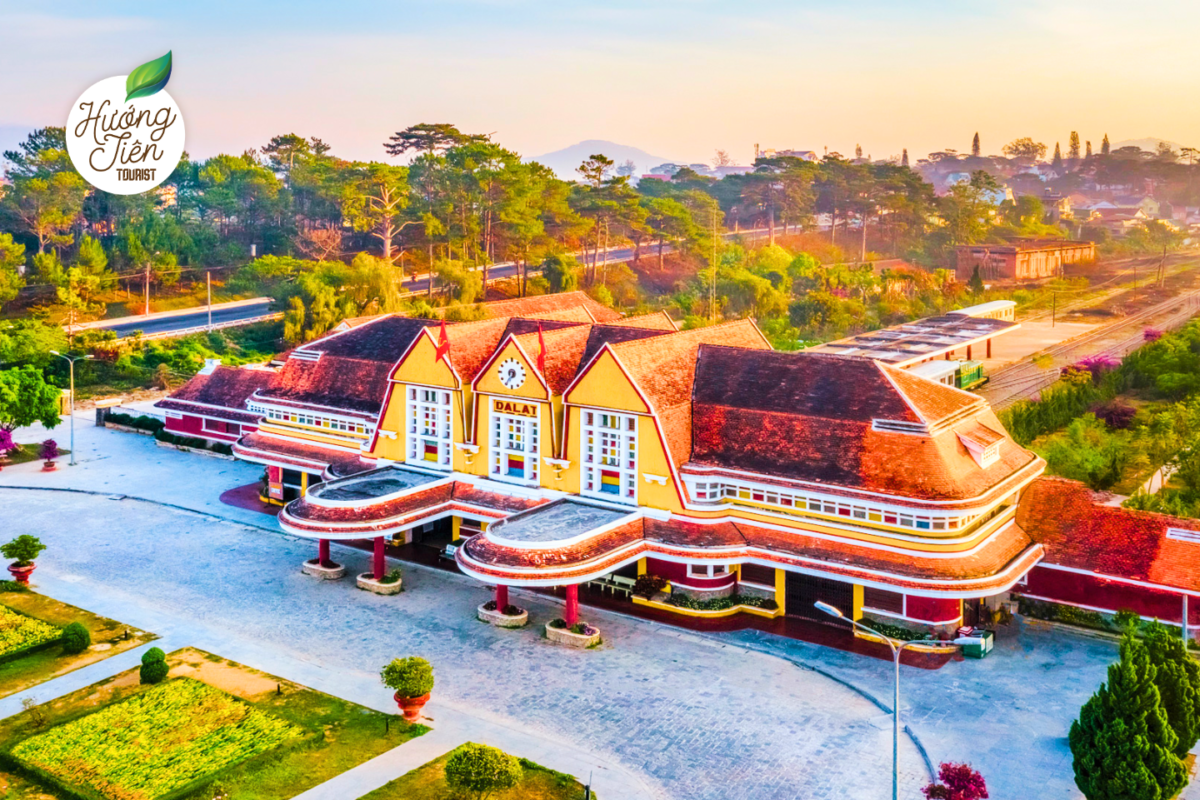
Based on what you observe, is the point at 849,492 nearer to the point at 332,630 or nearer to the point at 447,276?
the point at 332,630

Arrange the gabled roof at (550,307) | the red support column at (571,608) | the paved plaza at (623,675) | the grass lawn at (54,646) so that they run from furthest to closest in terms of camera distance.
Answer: the gabled roof at (550,307) → the red support column at (571,608) → the grass lawn at (54,646) → the paved plaza at (623,675)

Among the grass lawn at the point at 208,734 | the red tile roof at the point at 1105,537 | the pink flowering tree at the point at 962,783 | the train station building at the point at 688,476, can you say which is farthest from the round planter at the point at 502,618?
the red tile roof at the point at 1105,537


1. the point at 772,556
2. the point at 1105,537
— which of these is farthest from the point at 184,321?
the point at 1105,537

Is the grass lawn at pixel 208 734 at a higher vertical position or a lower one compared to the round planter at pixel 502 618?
lower

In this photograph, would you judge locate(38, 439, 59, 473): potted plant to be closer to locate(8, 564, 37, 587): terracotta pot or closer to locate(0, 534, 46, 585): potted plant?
locate(0, 534, 46, 585): potted plant

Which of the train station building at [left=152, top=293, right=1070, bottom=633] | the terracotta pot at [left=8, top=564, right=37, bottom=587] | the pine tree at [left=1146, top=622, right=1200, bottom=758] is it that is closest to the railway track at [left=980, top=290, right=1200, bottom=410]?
the train station building at [left=152, top=293, right=1070, bottom=633]

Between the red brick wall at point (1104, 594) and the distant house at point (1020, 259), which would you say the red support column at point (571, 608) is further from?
the distant house at point (1020, 259)
